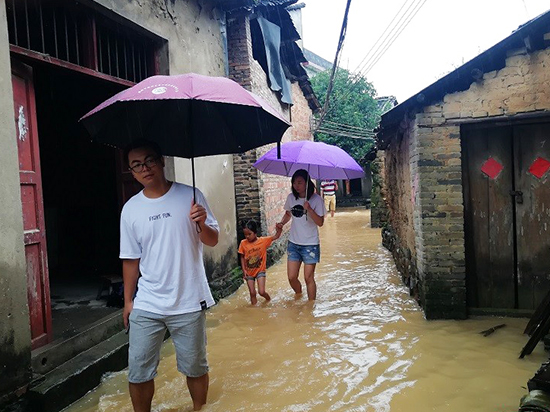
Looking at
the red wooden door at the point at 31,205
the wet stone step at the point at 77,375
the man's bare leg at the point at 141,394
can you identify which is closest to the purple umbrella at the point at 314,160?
the red wooden door at the point at 31,205

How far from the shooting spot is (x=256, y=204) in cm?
846

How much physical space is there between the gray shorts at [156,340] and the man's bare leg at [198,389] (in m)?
0.14

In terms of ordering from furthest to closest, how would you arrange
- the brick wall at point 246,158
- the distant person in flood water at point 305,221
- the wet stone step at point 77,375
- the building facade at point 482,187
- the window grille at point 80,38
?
the brick wall at point 246,158
the distant person in flood water at point 305,221
the building facade at point 482,187
the window grille at point 80,38
the wet stone step at point 77,375

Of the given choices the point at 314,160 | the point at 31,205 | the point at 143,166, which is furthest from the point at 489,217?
the point at 31,205

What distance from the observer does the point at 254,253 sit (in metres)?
6.04

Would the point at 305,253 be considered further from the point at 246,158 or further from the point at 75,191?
the point at 75,191

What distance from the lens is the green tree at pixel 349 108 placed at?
24.3 meters

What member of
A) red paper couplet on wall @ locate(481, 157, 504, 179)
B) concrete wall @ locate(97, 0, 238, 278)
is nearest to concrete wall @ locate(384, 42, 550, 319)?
red paper couplet on wall @ locate(481, 157, 504, 179)

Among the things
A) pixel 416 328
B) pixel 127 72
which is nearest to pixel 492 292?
pixel 416 328

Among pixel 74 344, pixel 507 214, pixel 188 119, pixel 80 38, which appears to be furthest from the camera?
pixel 507 214

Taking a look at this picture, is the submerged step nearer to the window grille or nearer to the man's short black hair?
the man's short black hair

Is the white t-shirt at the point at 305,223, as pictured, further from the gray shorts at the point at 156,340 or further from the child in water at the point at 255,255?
the gray shorts at the point at 156,340

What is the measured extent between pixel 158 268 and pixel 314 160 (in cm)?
306

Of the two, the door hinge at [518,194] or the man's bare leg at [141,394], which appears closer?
the man's bare leg at [141,394]
